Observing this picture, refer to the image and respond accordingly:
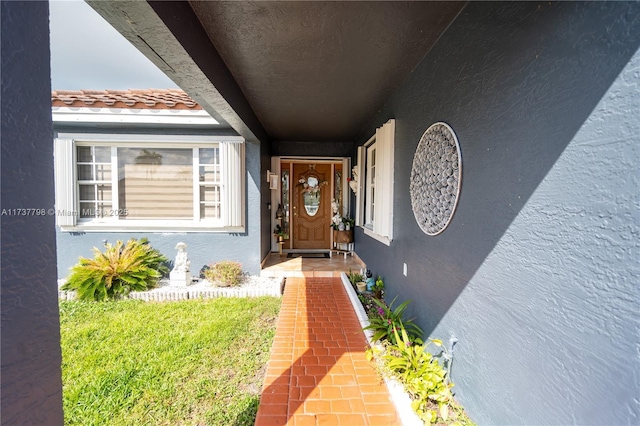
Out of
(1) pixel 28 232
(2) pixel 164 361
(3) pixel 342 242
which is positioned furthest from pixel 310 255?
(1) pixel 28 232

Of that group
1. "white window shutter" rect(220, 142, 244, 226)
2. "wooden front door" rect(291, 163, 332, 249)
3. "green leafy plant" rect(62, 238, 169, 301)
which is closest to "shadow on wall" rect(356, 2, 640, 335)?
"white window shutter" rect(220, 142, 244, 226)

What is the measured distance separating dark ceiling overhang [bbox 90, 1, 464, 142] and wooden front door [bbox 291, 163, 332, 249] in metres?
3.06

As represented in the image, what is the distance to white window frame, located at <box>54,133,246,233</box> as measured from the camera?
4.07 metres

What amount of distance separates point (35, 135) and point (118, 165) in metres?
4.49

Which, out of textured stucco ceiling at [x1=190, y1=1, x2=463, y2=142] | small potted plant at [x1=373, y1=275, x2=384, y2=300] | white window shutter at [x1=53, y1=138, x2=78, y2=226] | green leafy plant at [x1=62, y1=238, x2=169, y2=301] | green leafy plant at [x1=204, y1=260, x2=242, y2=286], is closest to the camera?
textured stucco ceiling at [x1=190, y1=1, x2=463, y2=142]

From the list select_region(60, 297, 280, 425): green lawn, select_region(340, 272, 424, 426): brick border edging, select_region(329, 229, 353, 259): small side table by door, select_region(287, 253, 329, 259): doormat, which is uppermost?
select_region(329, 229, 353, 259): small side table by door

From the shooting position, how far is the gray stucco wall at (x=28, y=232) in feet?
1.99

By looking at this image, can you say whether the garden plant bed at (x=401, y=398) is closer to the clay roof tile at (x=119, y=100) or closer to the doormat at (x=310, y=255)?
the doormat at (x=310, y=255)

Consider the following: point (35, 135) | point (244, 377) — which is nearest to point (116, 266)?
point (244, 377)

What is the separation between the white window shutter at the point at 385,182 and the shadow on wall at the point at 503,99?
0.66 m

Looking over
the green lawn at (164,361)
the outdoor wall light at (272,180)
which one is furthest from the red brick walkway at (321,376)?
the outdoor wall light at (272,180)

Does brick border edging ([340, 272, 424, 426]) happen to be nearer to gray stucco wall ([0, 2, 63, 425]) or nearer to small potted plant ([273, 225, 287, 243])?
gray stucco wall ([0, 2, 63, 425])

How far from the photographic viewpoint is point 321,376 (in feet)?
6.77

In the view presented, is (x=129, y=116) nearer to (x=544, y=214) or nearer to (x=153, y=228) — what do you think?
(x=153, y=228)
